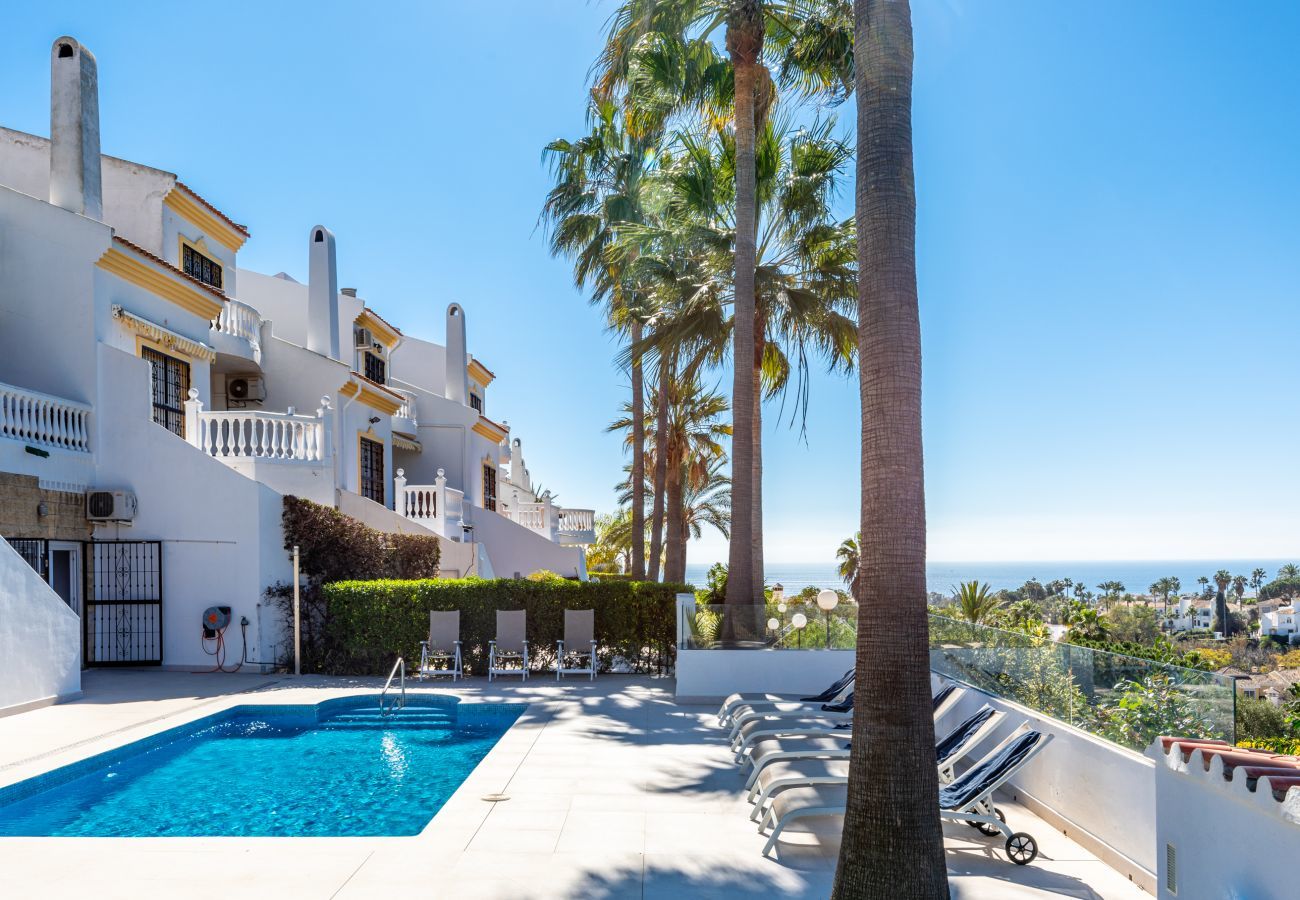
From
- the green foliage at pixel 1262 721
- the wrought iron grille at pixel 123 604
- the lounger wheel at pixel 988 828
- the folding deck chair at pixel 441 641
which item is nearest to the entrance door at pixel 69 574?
the wrought iron grille at pixel 123 604

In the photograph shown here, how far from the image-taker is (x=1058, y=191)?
86.6 ft

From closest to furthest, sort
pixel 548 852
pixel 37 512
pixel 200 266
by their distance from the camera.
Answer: pixel 548 852
pixel 37 512
pixel 200 266

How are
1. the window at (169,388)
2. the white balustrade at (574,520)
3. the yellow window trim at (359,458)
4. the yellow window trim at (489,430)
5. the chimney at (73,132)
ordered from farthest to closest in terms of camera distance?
1. the white balustrade at (574,520)
2. the yellow window trim at (489,430)
3. the yellow window trim at (359,458)
4. the window at (169,388)
5. the chimney at (73,132)

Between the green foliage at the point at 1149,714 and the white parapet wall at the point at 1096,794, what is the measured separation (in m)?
0.12

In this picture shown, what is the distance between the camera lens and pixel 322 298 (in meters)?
23.3

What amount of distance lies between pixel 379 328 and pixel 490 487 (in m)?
7.02

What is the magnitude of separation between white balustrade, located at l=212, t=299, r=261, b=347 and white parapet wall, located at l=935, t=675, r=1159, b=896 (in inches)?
743

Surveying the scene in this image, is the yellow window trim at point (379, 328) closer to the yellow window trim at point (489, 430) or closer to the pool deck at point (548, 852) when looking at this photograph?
the yellow window trim at point (489, 430)

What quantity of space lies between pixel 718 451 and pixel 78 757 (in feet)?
91.9

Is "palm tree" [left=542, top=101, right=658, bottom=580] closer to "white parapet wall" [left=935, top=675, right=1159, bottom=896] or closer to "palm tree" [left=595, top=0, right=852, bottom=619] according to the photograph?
"palm tree" [left=595, top=0, right=852, bottom=619]

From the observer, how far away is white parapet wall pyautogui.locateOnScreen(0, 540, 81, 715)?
11852 millimetres

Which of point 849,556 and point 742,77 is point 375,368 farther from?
point 849,556

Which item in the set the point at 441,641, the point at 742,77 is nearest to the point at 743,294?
the point at 742,77

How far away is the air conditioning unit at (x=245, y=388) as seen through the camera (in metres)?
22.7
